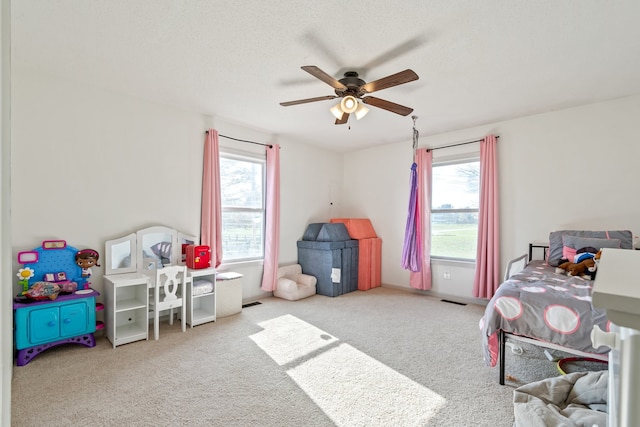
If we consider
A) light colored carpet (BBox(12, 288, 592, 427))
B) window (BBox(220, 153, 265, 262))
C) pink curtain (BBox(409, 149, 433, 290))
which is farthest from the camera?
pink curtain (BBox(409, 149, 433, 290))

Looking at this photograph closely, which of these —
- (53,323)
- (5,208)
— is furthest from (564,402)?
(53,323)

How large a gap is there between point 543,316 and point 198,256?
10.6 feet

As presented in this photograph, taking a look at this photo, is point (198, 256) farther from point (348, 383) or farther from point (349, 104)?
point (349, 104)

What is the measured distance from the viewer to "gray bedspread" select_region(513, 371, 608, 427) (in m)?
1.19

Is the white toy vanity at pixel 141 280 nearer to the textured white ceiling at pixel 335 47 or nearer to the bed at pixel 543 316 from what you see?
the textured white ceiling at pixel 335 47

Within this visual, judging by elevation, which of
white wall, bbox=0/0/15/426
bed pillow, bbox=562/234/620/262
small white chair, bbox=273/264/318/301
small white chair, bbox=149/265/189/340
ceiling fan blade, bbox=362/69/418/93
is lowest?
small white chair, bbox=273/264/318/301

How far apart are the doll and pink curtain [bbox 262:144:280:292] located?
2.05 metres

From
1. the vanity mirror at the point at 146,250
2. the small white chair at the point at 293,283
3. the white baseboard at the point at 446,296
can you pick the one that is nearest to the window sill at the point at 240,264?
the small white chair at the point at 293,283

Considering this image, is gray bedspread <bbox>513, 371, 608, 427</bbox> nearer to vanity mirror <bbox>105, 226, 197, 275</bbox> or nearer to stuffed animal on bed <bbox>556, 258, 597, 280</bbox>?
stuffed animal on bed <bbox>556, 258, 597, 280</bbox>

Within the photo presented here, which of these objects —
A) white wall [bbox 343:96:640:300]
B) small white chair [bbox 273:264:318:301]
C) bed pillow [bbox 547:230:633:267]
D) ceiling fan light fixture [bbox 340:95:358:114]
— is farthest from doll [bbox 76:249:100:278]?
bed pillow [bbox 547:230:633:267]

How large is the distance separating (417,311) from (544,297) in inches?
76.3

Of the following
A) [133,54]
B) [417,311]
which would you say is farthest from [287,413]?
[133,54]

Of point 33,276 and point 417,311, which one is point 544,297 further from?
point 33,276

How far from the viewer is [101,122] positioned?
3.14 m
